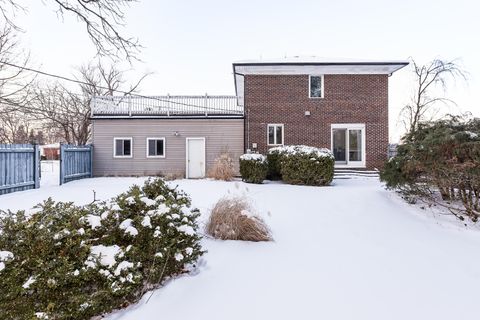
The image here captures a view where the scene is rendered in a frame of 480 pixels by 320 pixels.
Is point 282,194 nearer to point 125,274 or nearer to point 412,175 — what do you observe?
point 412,175

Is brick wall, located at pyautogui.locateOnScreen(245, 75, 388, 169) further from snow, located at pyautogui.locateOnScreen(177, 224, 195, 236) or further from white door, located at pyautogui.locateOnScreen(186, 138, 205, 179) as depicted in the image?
snow, located at pyautogui.locateOnScreen(177, 224, 195, 236)

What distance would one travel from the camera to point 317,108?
17047 mm

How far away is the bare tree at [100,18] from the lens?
602cm

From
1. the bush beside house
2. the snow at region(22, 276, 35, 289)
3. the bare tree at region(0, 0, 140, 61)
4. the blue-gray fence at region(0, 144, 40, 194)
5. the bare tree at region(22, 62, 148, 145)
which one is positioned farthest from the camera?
the bare tree at region(22, 62, 148, 145)

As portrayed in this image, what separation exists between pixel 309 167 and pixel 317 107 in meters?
5.82

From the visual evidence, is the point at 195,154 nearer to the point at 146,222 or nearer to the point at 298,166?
the point at 298,166

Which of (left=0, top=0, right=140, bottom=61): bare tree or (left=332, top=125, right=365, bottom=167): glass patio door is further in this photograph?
(left=332, top=125, right=365, bottom=167): glass patio door

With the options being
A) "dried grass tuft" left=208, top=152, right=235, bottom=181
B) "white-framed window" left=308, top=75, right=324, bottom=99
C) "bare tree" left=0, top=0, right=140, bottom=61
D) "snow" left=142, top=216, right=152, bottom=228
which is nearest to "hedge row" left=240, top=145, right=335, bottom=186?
"dried grass tuft" left=208, top=152, right=235, bottom=181

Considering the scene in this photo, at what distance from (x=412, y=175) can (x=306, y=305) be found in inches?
232

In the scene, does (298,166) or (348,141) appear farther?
(348,141)

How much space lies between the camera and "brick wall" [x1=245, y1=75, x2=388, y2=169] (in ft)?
55.8

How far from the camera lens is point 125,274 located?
3008 mm

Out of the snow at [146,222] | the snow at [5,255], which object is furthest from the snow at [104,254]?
the snow at [5,255]

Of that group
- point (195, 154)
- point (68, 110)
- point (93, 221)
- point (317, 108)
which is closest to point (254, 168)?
point (195, 154)
